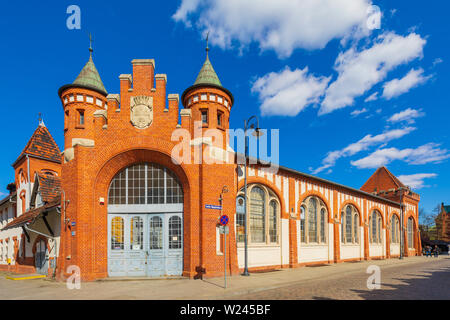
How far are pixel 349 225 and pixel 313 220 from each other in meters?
6.62

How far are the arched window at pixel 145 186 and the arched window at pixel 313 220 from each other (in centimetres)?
1065

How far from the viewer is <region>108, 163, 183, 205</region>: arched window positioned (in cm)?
1525

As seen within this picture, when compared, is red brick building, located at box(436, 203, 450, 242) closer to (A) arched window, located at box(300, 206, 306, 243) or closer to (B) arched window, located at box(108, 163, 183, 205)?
(A) arched window, located at box(300, 206, 306, 243)

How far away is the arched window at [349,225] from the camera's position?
86.3ft

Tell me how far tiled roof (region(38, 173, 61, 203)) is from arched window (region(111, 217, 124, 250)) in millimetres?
8299

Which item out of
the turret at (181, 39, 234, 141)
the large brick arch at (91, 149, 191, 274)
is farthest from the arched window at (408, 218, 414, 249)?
the large brick arch at (91, 149, 191, 274)

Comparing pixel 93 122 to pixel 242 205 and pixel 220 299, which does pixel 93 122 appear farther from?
pixel 220 299

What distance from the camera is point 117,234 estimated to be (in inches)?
586

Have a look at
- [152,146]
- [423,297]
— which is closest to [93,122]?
[152,146]

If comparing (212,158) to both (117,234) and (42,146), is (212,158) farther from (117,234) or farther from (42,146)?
(42,146)

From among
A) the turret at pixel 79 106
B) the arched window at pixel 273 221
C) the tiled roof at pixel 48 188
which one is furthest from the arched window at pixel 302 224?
the tiled roof at pixel 48 188

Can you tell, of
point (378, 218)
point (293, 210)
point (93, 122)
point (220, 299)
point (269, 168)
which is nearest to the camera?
point (220, 299)

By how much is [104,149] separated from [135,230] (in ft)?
14.1

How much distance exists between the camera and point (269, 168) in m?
19.0
